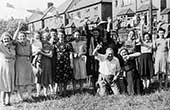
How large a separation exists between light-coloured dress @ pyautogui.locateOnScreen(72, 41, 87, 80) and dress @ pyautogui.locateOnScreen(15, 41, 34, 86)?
4.11ft

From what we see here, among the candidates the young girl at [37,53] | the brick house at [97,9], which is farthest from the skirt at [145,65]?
the brick house at [97,9]

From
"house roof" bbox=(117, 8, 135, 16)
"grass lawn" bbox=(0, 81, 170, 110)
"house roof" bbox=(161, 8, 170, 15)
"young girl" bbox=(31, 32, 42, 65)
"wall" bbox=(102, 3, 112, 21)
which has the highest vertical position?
"wall" bbox=(102, 3, 112, 21)

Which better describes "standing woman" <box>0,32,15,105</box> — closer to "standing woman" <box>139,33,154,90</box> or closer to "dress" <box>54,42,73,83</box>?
"dress" <box>54,42,73,83</box>

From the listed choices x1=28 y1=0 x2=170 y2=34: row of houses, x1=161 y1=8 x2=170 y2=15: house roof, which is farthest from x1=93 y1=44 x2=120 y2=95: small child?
x1=161 y1=8 x2=170 y2=15: house roof

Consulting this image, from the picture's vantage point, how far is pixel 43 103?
5.73m

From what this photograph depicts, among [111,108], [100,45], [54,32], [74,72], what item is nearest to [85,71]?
[74,72]

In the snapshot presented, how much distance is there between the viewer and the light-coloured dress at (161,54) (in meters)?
6.72

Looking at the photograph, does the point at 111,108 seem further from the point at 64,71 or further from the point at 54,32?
the point at 54,32

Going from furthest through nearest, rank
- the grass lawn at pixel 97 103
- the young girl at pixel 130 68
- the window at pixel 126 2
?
the window at pixel 126 2, the young girl at pixel 130 68, the grass lawn at pixel 97 103

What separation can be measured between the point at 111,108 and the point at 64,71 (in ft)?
6.03

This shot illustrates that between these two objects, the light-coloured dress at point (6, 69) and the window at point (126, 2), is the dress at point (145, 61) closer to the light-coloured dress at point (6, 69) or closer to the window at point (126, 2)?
the light-coloured dress at point (6, 69)

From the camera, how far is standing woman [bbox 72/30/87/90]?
662 cm

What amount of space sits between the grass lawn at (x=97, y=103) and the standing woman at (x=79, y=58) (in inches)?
26.2

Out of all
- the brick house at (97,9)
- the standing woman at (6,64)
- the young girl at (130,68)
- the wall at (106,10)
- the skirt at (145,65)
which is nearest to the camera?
the standing woman at (6,64)
